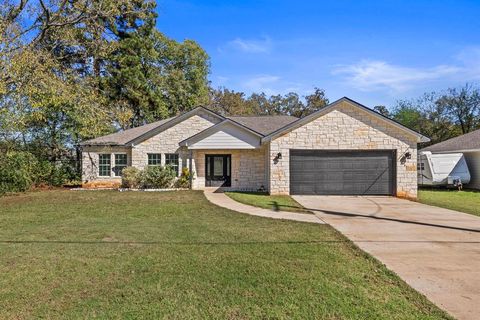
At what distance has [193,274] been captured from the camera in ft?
16.5

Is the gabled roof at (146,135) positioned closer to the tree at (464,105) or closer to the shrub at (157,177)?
the shrub at (157,177)

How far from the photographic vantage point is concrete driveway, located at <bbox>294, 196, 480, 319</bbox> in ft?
14.6

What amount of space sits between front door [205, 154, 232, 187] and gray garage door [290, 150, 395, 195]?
440 centimetres

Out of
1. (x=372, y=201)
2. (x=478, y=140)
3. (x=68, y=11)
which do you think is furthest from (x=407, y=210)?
(x=68, y=11)

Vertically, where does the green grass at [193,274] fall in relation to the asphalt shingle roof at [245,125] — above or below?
below

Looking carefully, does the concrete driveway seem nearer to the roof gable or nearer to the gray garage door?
the gray garage door

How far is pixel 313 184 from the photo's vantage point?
53.1ft

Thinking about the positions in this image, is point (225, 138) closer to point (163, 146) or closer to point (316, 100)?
point (163, 146)

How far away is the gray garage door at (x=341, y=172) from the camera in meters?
16.0

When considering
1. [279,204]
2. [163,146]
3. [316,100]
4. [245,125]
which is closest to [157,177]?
[163,146]

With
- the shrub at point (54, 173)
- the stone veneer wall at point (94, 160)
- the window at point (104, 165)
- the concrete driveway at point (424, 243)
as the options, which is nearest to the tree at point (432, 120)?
the concrete driveway at point (424, 243)

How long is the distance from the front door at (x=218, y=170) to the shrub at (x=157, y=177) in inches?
78.9

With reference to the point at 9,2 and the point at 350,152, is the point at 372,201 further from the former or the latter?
the point at 9,2

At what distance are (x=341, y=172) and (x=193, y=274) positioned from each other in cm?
1251
